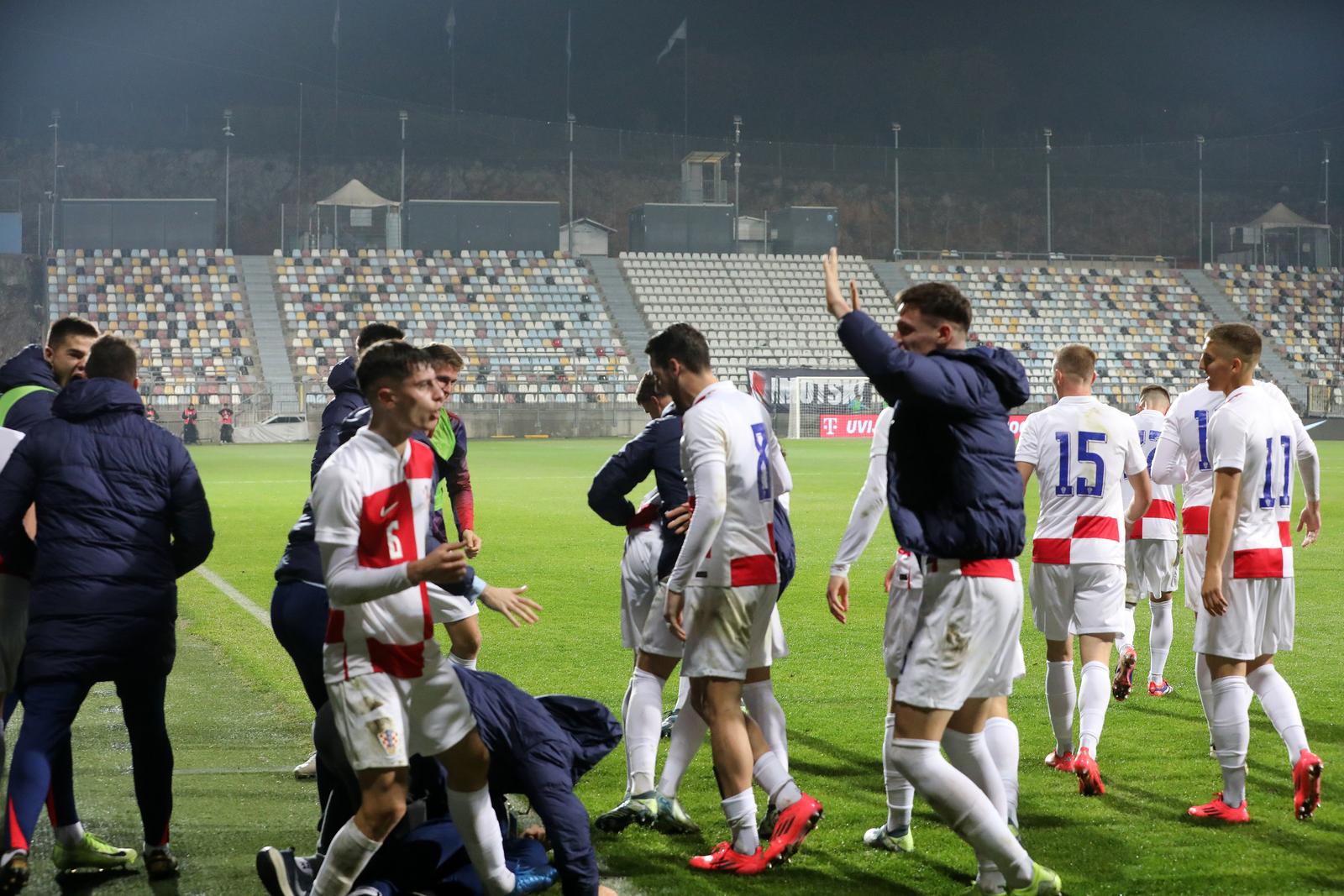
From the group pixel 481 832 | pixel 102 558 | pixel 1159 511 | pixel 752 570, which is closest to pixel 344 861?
pixel 481 832

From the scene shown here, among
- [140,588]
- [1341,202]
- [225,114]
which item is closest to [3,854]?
[140,588]

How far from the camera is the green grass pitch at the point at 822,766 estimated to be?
4852mm

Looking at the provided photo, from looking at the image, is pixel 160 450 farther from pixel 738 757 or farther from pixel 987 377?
pixel 987 377

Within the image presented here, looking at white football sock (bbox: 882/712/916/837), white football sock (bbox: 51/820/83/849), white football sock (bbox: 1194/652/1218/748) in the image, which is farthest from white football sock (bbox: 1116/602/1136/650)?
white football sock (bbox: 51/820/83/849)

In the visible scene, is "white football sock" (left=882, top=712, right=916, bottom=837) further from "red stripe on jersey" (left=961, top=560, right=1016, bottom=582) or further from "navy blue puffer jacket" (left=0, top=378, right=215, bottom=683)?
"navy blue puffer jacket" (left=0, top=378, right=215, bottom=683)

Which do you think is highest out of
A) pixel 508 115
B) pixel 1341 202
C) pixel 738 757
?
pixel 508 115

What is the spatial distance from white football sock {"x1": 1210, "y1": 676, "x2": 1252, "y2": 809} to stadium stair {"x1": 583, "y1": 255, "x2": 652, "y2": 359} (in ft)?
152

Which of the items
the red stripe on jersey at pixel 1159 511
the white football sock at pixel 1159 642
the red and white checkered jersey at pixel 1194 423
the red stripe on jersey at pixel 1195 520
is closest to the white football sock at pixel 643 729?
the red and white checkered jersey at pixel 1194 423

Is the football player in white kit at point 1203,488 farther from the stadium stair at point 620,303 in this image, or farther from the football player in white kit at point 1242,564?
the stadium stair at point 620,303

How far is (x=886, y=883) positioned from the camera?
4.73 m

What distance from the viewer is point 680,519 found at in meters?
5.42

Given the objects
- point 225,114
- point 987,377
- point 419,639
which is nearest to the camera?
point 419,639

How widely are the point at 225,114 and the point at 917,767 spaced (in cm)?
6760

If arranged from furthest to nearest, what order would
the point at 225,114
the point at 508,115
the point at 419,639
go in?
the point at 508,115, the point at 225,114, the point at 419,639
